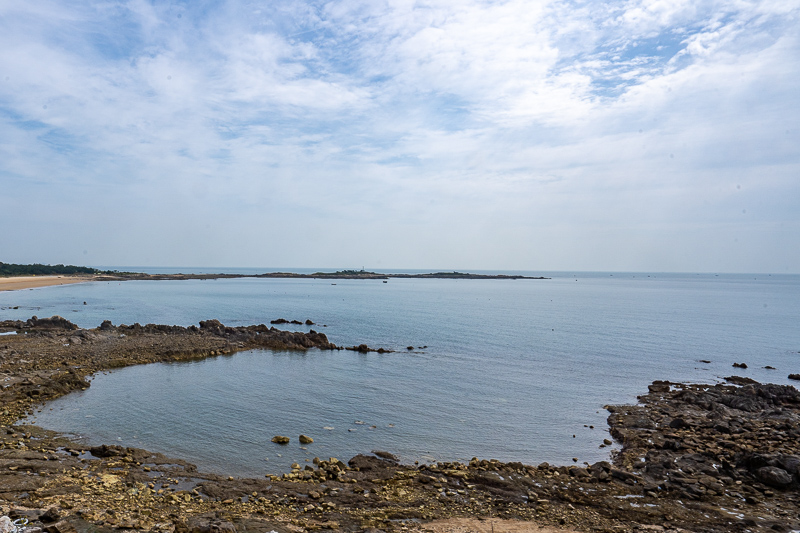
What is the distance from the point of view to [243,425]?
20250 mm

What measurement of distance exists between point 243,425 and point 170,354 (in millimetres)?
17774

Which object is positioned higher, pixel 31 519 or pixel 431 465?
pixel 31 519

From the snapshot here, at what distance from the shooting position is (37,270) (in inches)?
6102

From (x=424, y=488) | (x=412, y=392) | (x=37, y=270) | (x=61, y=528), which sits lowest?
(x=412, y=392)

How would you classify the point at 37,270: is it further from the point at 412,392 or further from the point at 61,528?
the point at 61,528

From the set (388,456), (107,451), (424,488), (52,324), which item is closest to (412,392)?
(388,456)

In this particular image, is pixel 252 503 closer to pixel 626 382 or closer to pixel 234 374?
pixel 234 374

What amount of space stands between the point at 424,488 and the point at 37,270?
188 metres

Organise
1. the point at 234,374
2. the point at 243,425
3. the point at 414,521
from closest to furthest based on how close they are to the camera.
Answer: the point at 414,521, the point at 243,425, the point at 234,374

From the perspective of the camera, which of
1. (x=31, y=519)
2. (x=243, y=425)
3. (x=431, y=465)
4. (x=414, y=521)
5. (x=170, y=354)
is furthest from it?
(x=170, y=354)

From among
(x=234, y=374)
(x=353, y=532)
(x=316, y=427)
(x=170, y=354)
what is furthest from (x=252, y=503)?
(x=170, y=354)

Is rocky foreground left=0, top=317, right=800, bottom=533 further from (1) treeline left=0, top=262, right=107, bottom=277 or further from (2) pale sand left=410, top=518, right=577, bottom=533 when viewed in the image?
(1) treeline left=0, top=262, right=107, bottom=277

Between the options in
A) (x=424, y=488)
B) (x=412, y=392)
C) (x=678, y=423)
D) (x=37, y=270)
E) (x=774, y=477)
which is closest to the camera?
(x=424, y=488)

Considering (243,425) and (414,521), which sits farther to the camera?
(243,425)
